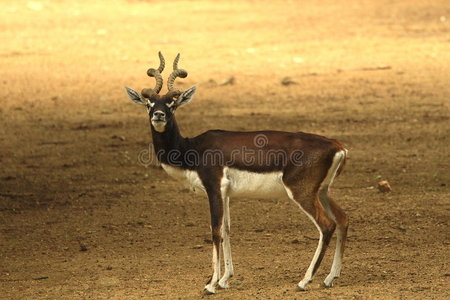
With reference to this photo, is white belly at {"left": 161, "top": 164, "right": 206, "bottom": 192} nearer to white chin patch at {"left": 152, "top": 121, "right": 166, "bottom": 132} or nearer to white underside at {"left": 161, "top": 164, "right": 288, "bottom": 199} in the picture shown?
white underside at {"left": 161, "top": 164, "right": 288, "bottom": 199}

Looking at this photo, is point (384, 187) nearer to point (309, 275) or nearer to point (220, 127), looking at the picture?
point (309, 275)

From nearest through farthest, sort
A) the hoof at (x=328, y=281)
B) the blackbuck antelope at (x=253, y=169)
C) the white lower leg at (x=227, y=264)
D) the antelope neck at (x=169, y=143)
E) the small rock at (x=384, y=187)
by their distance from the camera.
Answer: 1. the blackbuck antelope at (x=253, y=169)
2. the hoof at (x=328, y=281)
3. the white lower leg at (x=227, y=264)
4. the antelope neck at (x=169, y=143)
5. the small rock at (x=384, y=187)

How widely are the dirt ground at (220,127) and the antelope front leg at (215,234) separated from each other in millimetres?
134

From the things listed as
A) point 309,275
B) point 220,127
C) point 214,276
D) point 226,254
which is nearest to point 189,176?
point 226,254

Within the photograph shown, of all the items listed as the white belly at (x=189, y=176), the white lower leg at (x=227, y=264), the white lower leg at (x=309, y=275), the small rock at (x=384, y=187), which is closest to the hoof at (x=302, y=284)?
the white lower leg at (x=309, y=275)

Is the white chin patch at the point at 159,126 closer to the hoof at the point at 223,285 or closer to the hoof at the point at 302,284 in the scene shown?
the hoof at the point at 223,285

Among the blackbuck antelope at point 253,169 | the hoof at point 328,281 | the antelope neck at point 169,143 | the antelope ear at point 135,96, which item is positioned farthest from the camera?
the antelope ear at point 135,96

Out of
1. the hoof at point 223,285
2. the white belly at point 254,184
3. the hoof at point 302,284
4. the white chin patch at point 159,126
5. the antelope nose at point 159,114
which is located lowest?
the hoof at point 223,285

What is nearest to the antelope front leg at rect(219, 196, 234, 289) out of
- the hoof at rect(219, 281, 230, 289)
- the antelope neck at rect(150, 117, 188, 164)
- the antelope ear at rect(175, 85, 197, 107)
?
the hoof at rect(219, 281, 230, 289)

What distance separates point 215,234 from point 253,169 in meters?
0.57

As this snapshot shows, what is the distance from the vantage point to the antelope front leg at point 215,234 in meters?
7.91

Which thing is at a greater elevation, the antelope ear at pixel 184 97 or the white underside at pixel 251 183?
the antelope ear at pixel 184 97

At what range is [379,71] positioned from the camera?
19.1 meters

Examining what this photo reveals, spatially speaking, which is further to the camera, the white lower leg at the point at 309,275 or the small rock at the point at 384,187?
the small rock at the point at 384,187
